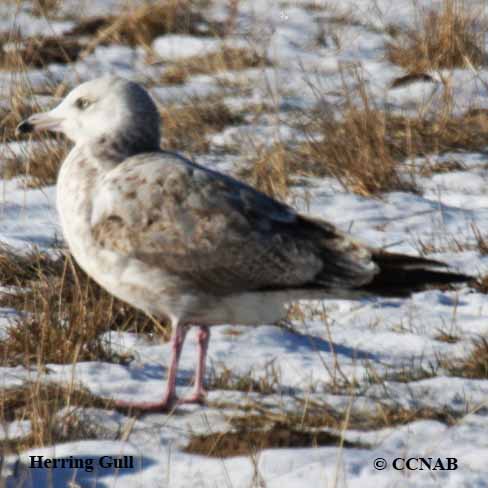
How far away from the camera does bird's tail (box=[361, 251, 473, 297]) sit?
4.58 metres

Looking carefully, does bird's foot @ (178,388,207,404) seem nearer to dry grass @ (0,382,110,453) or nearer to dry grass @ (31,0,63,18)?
dry grass @ (0,382,110,453)

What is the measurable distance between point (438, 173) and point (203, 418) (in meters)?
3.51

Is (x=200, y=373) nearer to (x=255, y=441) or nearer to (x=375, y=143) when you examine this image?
(x=255, y=441)

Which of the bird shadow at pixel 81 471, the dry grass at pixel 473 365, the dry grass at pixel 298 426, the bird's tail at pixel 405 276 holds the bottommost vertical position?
the dry grass at pixel 473 365

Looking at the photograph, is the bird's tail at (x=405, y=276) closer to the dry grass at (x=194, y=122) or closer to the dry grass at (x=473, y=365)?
the dry grass at (x=473, y=365)

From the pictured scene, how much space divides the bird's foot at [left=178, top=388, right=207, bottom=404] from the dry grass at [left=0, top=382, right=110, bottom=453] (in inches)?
11.4

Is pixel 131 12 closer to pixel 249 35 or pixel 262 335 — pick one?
pixel 249 35

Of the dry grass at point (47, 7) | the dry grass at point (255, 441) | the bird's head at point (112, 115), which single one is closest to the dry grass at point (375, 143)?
the bird's head at point (112, 115)

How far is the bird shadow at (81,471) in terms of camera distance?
374 cm

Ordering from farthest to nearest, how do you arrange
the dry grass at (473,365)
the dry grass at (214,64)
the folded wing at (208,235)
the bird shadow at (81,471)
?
the dry grass at (214,64), the dry grass at (473,365), the folded wing at (208,235), the bird shadow at (81,471)

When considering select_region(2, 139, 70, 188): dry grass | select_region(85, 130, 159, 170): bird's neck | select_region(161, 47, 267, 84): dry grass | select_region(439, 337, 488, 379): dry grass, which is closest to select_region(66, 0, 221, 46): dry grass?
select_region(161, 47, 267, 84): dry grass

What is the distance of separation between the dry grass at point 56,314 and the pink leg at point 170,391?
28 centimetres

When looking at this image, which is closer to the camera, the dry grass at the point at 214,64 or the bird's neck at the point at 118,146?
the bird's neck at the point at 118,146

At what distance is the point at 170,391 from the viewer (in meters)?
4.53
